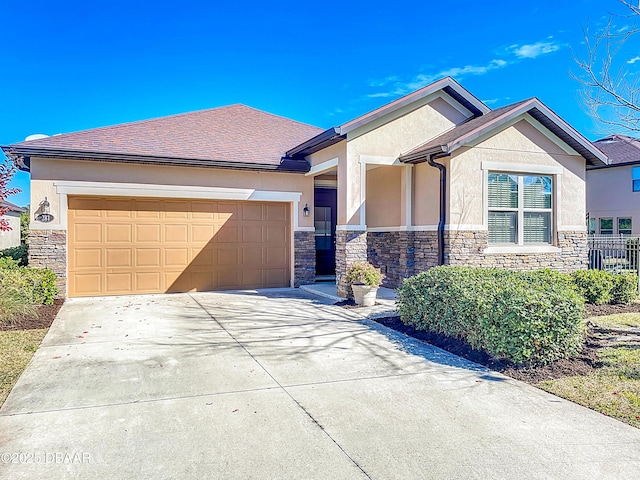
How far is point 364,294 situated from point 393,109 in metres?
4.63

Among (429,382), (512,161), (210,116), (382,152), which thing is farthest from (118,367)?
(210,116)

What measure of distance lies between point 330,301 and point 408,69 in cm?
1327

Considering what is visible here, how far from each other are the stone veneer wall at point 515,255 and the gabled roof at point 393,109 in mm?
3316

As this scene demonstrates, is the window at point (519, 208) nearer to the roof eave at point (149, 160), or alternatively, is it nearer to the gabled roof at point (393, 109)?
the gabled roof at point (393, 109)

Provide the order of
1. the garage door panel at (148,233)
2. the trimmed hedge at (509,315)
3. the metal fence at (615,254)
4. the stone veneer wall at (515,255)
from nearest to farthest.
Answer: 1. the trimmed hedge at (509,315)
2. the stone veneer wall at (515,255)
3. the garage door panel at (148,233)
4. the metal fence at (615,254)

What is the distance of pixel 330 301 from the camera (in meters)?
10.9

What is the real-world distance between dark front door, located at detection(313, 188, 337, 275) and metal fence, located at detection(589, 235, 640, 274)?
7.86m

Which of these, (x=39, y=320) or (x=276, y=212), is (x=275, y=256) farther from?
(x=39, y=320)

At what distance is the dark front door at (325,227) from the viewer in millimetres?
14945

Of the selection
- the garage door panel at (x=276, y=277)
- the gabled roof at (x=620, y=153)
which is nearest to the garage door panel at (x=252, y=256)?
the garage door panel at (x=276, y=277)

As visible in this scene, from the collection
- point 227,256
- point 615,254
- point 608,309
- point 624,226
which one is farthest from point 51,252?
point 624,226

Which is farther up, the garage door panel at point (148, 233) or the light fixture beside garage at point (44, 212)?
the light fixture beside garage at point (44, 212)

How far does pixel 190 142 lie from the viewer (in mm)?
13016

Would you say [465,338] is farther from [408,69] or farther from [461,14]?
[408,69]
